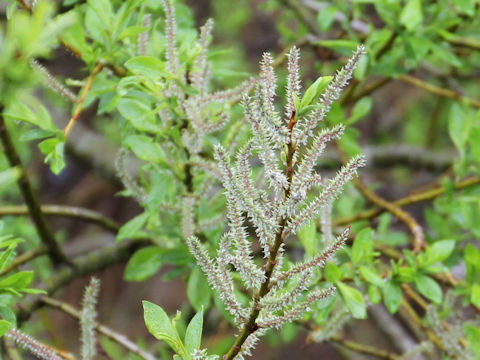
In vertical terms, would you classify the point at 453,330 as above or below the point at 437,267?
below

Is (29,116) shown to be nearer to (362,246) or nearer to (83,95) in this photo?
(83,95)

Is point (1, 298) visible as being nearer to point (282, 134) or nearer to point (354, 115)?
point (282, 134)

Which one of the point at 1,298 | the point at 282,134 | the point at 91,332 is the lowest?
the point at 91,332

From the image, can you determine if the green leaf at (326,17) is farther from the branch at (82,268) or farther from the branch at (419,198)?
the branch at (82,268)

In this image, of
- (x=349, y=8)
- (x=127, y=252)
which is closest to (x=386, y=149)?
(x=349, y=8)

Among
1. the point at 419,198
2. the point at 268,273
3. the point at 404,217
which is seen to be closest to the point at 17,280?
the point at 268,273

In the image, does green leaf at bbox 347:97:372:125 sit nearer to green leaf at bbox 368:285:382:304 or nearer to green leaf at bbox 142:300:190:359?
green leaf at bbox 368:285:382:304
